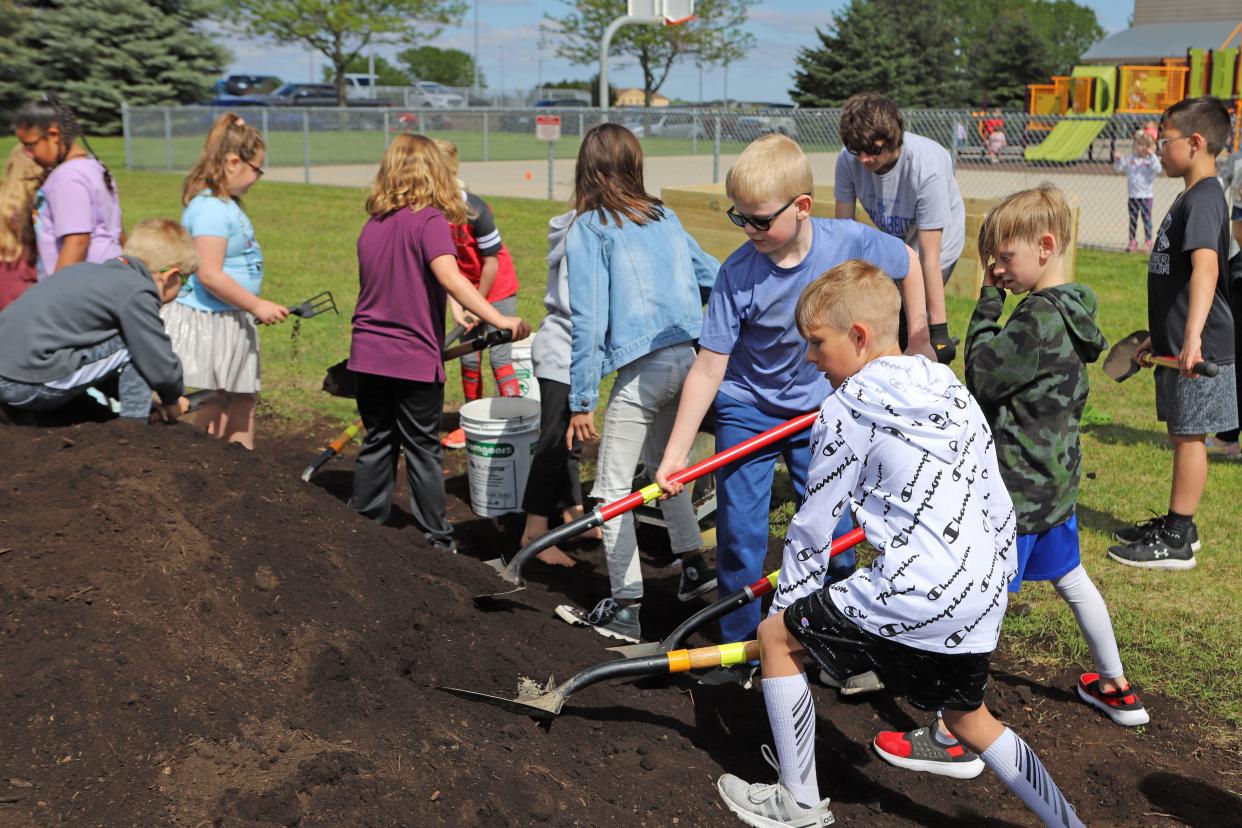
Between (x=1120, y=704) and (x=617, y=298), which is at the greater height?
(x=617, y=298)

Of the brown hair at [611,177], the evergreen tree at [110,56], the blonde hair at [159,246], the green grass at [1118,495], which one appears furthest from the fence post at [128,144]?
the brown hair at [611,177]

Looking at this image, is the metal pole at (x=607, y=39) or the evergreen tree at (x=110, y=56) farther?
the evergreen tree at (x=110, y=56)

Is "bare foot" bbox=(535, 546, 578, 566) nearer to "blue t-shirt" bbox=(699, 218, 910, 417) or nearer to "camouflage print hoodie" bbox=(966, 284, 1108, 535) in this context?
"blue t-shirt" bbox=(699, 218, 910, 417)

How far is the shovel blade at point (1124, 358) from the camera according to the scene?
17.8ft

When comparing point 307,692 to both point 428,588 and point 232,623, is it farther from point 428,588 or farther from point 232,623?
point 428,588

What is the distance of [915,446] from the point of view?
269 cm

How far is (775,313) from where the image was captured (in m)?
3.81

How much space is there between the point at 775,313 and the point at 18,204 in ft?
14.0

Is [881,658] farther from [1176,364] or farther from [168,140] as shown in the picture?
[168,140]

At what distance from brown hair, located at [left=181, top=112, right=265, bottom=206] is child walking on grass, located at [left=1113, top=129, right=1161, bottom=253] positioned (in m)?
11.7

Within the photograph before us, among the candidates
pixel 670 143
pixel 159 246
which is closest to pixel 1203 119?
pixel 159 246

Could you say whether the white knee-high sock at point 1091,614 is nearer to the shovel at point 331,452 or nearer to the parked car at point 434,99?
the shovel at point 331,452

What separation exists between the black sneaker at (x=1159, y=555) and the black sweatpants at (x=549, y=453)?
8.44ft

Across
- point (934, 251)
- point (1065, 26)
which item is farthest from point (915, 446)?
point (1065, 26)
